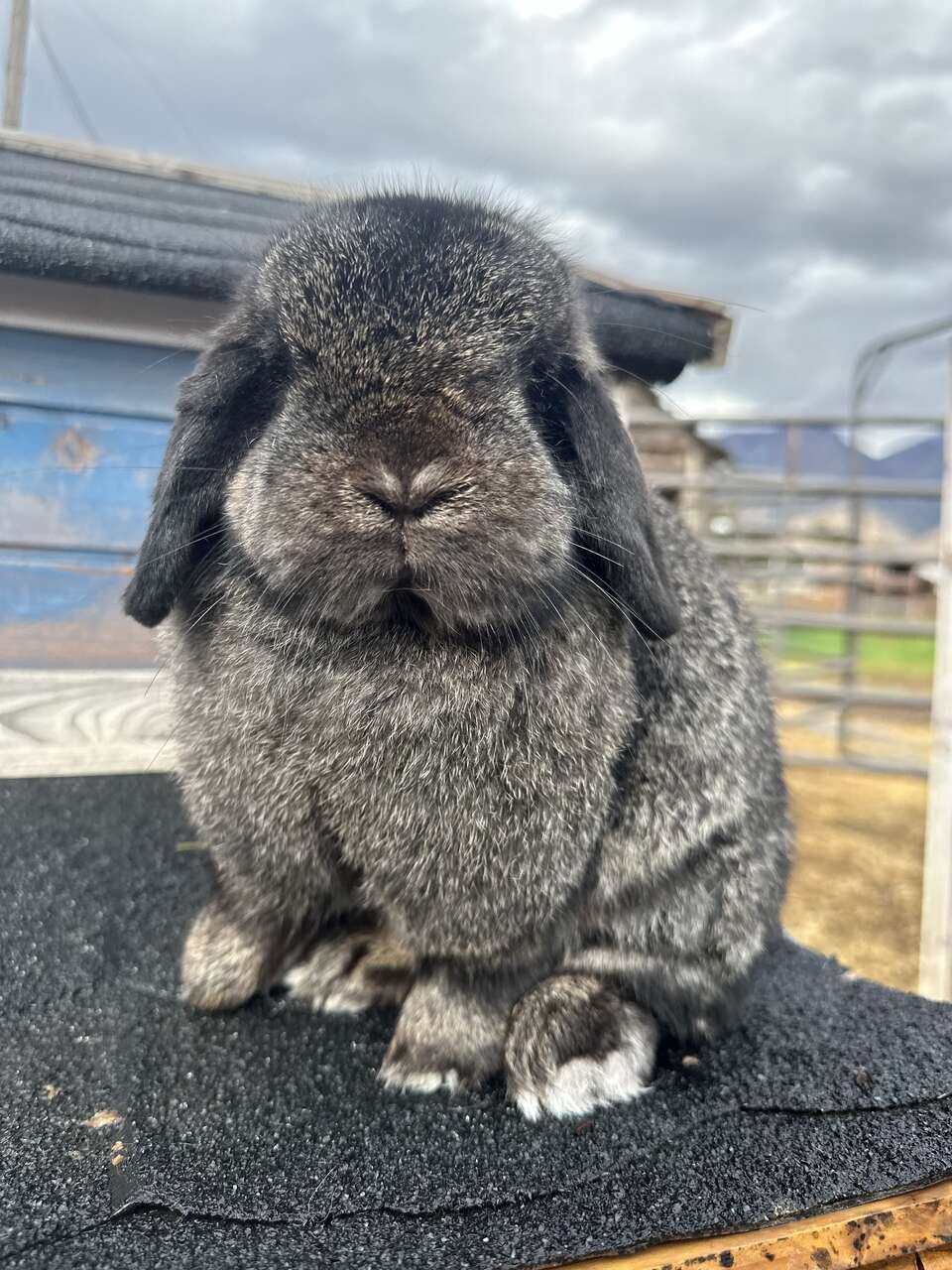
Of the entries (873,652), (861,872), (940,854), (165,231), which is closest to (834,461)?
(873,652)

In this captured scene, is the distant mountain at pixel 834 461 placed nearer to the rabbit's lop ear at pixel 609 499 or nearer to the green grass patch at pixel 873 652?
the green grass patch at pixel 873 652

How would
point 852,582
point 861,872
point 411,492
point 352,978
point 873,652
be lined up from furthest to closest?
1. point 873,652
2. point 852,582
3. point 861,872
4. point 352,978
5. point 411,492

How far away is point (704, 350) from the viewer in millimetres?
1523

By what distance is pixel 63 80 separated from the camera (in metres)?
1.21

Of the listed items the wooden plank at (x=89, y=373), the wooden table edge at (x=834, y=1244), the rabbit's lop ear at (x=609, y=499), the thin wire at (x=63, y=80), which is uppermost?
the thin wire at (x=63, y=80)

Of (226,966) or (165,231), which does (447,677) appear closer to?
(226,966)

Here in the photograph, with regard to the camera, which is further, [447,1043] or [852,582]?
[852,582]

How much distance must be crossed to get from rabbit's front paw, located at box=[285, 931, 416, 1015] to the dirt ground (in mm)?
1974

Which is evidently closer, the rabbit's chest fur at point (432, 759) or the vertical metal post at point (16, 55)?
the rabbit's chest fur at point (432, 759)

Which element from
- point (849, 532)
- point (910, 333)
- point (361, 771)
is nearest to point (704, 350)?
point (361, 771)

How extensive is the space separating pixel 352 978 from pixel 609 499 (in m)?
0.70

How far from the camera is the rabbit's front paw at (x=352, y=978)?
1155 millimetres

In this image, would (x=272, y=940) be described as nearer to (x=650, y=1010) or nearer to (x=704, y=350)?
(x=650, y=1010)

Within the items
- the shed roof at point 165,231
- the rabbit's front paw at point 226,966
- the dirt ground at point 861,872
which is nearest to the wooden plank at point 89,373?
the shed roof at point 165,231
